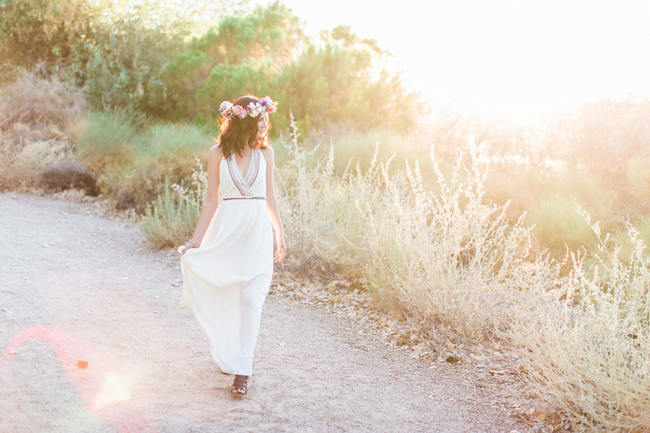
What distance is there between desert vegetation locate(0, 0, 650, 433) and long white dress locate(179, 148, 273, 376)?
5.44 feet

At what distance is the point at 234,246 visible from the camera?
13.0ft

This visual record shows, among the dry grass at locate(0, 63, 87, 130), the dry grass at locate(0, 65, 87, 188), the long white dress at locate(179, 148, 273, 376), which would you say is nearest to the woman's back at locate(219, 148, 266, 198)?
the long white dress at locate(179, 148, 273, 376)

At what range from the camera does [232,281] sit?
12.8 feet

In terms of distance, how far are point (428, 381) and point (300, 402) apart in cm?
110

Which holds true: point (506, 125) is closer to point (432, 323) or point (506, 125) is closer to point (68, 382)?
point (432, 323)

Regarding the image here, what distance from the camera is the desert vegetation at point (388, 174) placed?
4094mm

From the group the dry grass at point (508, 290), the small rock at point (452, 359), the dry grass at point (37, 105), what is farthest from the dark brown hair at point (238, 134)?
the dry grass at point (37, 105)

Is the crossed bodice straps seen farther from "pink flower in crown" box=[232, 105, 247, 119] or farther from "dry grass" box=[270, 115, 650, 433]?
"dry grass" box=[270, 115, 650, 433]

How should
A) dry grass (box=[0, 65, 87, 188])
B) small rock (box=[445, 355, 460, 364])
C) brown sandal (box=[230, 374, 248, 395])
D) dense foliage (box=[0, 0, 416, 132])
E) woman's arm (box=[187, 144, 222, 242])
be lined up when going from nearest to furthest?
brown sandal (box=[230, 374, 248, 395])
woman's arm (box=[187, 144, 222, 242])
small rock (box=[445, 355, 460, 364])
dry grass (box=[0, 65, 87, 188])
dense foliage (box=[0, 0, 416, 132])

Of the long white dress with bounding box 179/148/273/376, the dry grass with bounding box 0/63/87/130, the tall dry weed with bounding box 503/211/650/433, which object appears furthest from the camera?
the dry grass with bounding box 0/63/87/130

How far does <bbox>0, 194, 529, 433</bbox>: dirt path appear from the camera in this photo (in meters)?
3.51

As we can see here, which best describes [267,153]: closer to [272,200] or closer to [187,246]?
[272,200]

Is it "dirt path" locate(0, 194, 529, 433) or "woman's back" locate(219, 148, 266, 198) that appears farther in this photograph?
"woman's back" locate(219, 148, 266, 198)

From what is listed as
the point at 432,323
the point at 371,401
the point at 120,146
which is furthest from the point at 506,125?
the point at 371,401
